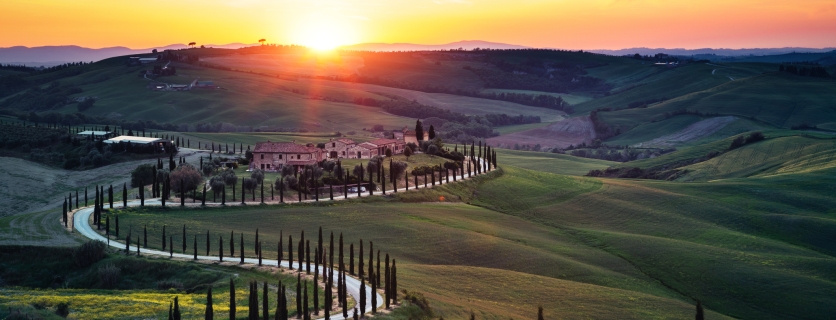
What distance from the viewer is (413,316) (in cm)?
4928

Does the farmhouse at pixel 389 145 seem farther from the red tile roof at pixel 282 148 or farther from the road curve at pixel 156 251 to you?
the road curve at pixel 156 251

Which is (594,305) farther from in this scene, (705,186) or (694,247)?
(705,186)

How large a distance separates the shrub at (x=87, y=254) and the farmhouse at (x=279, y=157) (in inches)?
2292

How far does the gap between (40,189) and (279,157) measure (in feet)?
104

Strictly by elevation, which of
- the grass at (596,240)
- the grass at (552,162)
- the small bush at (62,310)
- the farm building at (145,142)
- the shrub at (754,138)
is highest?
the shrub at (754,138)

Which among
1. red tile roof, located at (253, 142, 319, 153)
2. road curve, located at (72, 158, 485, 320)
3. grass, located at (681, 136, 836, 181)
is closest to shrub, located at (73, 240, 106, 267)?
road curve, located at (72, 158, 485, 320)

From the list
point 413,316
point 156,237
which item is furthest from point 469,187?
point 413,316

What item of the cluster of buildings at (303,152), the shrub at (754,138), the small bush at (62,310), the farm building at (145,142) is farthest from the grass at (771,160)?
the small bush at (62,310)

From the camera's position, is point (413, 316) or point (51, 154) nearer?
point (413, 316)

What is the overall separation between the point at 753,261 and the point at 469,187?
40.5 meters

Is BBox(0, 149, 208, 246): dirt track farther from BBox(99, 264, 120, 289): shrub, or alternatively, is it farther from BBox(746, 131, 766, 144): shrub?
BBox(746, 131, 766, 144): shrub

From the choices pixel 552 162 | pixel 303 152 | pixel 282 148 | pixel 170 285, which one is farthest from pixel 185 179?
pixel 552 162

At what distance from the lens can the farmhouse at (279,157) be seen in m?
120

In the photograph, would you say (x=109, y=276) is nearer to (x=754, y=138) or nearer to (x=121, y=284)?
(x=121, y=284)
